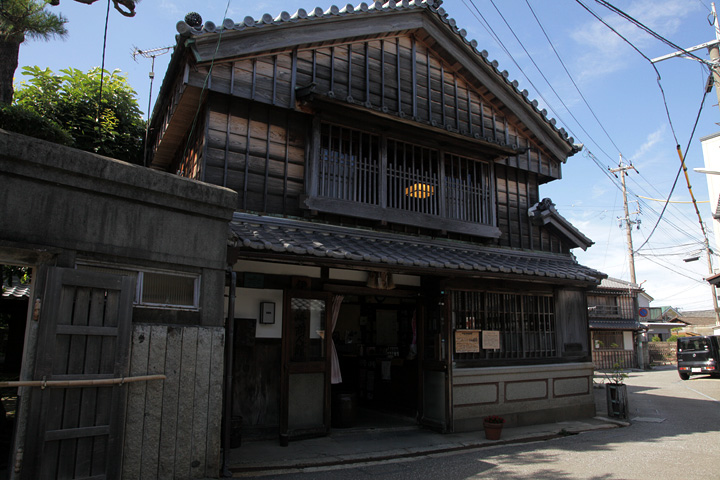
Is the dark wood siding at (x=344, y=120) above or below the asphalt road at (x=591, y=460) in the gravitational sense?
above

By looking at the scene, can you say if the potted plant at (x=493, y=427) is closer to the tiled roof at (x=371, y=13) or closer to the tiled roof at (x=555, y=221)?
the tiled roof at (x=555, y=221)

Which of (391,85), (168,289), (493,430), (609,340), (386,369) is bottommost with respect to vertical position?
(493,430)

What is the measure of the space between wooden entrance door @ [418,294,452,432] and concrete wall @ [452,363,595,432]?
20 cm

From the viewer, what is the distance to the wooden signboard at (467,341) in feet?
35.4

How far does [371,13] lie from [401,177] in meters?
3.83

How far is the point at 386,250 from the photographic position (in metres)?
9.36

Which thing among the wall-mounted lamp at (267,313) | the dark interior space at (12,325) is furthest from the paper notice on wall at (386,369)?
the dark interior space at (12,325)

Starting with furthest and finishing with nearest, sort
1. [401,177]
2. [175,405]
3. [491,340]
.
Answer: [491,340] < [401,177] < [175,405]

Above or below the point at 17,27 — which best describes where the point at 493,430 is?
below

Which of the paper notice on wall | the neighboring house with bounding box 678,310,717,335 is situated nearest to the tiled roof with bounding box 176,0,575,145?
the paper notice on wall

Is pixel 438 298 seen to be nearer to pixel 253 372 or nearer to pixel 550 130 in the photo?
pixel 253 372

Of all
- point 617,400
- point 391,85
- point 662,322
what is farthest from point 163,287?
point 662,322

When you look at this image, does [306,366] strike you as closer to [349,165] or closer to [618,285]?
[349,165]

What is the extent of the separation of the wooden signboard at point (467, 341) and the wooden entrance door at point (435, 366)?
0.34m
